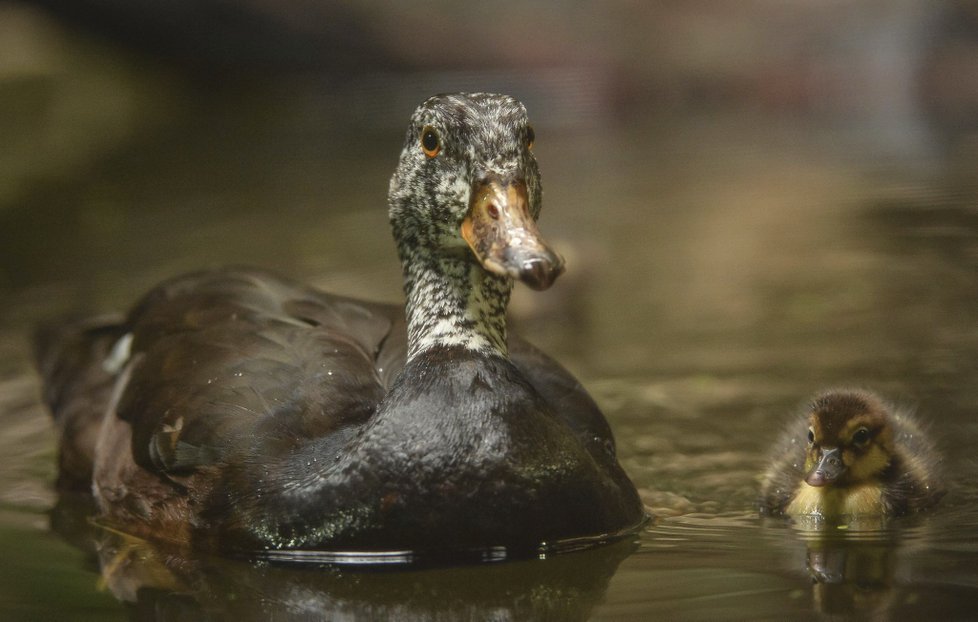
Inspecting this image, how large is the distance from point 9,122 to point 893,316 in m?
8.92

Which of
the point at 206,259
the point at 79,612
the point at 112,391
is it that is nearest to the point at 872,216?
the point at 206,259

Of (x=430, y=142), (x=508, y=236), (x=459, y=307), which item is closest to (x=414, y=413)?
(x=459, y=307)

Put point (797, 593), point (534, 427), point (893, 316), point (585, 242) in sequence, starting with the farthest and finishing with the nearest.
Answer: point (585, 242), point (893, 316), point (534, 427), point (797, 593)

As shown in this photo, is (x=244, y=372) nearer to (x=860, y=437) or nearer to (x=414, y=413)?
(x=414, y=413)

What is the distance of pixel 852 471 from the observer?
499 cm

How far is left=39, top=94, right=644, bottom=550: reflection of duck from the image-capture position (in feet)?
14.2

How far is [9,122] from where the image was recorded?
1333 centimetres

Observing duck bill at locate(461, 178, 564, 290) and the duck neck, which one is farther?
the duck neck

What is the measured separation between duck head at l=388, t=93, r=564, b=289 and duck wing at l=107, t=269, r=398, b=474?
499 millimetres

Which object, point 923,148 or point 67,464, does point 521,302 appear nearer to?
point 67,464

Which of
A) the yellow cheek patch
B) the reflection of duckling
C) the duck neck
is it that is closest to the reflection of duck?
the duck neck

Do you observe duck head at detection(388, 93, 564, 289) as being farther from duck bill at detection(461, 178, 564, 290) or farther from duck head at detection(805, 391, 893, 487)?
duck head at detection(805, 391, 893, 487)

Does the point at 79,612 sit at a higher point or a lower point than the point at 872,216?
lower

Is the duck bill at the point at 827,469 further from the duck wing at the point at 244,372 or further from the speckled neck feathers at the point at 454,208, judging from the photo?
the duck wing at the point at 244,372
